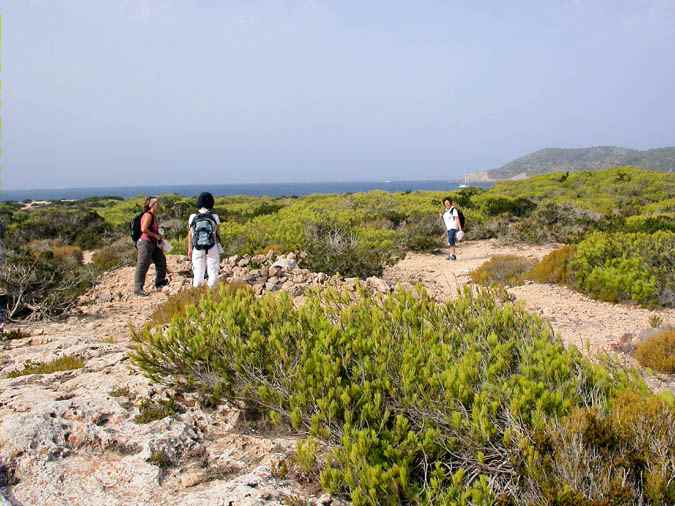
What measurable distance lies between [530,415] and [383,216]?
16.2m

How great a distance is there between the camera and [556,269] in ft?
30.6

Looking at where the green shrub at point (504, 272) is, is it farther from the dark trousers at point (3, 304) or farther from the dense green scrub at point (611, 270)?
the dark trousers at point (3, 304)

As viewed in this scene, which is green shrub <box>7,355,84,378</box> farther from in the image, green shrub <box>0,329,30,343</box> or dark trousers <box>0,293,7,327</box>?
dark trousers <box>0,293,7,327</box>

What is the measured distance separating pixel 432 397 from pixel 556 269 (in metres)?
7.16

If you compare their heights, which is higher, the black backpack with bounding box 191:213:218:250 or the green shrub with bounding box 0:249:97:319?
the black backpack with bounding box 191:213:218:250

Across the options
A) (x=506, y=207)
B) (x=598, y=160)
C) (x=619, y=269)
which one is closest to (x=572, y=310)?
(x=619, y=269)

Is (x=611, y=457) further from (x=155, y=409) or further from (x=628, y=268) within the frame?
(x=628, y=268)

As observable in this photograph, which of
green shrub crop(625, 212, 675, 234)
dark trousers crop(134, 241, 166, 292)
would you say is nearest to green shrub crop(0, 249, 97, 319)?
dark trousers crop(134, 241, 166, 292)

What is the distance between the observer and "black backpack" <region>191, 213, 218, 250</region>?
716cm

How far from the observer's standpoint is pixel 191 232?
24.1 feet

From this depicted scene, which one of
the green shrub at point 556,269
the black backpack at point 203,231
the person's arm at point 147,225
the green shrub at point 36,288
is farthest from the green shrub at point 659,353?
the green shrub at point 36,288

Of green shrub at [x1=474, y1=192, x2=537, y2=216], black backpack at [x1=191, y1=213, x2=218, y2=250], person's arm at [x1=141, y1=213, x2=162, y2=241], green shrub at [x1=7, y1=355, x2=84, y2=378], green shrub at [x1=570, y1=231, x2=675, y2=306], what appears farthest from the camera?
green shrub at [x1=474, y1=192, x2=537, y2=216]

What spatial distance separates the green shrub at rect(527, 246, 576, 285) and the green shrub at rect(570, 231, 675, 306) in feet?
0.49

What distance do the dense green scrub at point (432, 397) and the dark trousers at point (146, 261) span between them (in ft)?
15.1
